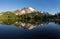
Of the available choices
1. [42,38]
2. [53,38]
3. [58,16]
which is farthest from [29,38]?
[58,16]

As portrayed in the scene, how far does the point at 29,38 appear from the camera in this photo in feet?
54.0

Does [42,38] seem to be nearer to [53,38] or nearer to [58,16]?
[53,38]

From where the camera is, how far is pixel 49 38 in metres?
16.6

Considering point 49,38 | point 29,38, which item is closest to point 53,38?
point 49,38

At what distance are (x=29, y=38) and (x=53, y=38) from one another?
257 cm

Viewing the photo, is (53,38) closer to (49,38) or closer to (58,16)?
(49,38)

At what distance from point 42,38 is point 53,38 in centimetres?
118

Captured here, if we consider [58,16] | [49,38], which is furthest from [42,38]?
[58,16]

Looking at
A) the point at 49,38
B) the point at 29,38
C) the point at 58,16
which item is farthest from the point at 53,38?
the point at 58,16

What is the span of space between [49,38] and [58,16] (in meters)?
101

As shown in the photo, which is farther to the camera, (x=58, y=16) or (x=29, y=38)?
(x=58, y=16)

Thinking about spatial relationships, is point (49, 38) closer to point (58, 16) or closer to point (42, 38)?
point (42, 38)

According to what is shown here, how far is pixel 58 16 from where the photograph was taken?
115500 millimetres

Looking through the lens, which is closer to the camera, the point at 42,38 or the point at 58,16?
the point at 42,38
